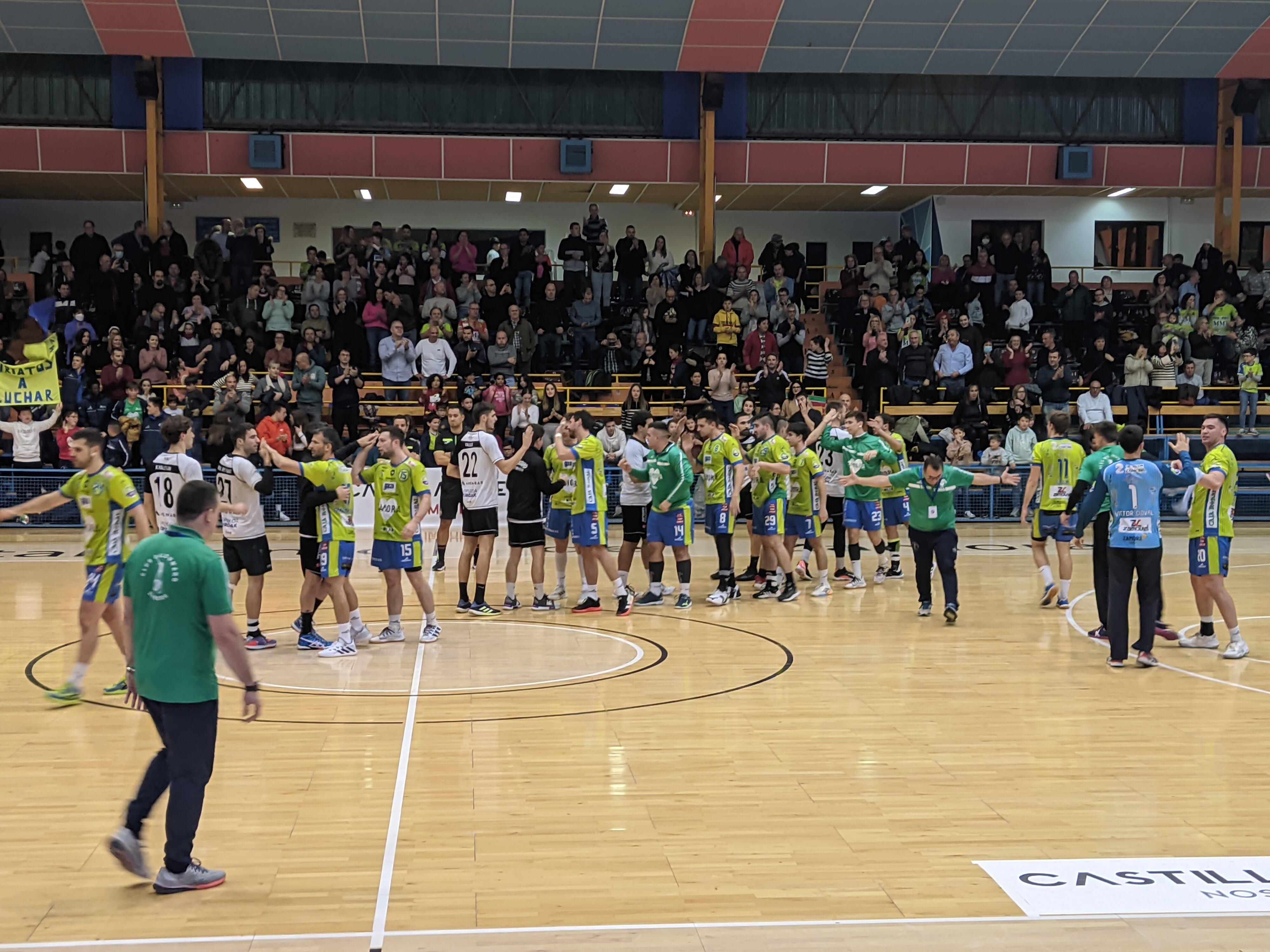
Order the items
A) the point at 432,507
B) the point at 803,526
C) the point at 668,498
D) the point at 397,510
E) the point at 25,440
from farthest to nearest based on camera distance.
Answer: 1. the point at 25,440
2. the point at 432,507
3. the point at 803,526
4. the point at 668,498
5. the point at 397,510

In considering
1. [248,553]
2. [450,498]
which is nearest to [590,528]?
[450,498]

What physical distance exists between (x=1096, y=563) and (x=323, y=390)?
15736 mm

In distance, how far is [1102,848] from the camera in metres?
6.43

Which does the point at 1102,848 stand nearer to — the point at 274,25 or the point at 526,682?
the point at 526,682

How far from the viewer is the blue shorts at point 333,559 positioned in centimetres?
1111

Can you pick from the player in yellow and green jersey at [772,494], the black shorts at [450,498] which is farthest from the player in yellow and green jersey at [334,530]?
the player in yellow and green jersey at [772,494]

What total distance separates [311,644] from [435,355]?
13.0m

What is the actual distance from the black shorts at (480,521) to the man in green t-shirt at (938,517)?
14.5ft

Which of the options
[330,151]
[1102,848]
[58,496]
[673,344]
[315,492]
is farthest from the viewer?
[330,151]

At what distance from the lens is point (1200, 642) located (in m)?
11.8

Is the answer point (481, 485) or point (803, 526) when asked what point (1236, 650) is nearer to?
point (803, 526)

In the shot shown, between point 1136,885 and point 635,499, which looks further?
point 635,499

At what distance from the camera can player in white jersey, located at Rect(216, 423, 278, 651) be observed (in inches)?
436

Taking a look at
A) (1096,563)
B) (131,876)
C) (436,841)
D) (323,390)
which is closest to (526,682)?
(436,841)
